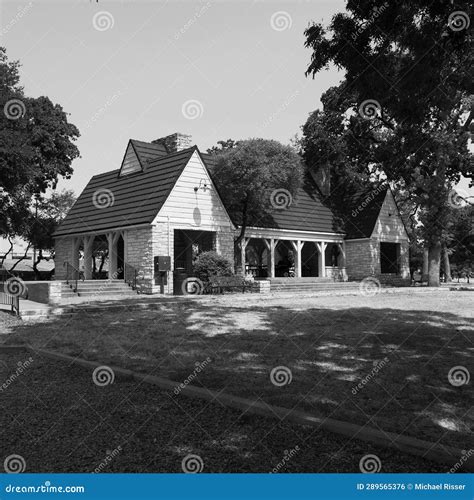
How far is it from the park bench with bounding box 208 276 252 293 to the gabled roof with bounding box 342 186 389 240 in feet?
42.9

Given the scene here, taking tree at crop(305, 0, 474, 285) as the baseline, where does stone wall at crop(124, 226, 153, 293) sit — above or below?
below

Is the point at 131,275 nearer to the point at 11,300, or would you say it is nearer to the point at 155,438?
the point at 11,300

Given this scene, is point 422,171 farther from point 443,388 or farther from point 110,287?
point 443,388

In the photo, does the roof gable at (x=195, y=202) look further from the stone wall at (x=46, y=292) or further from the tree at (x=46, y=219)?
the tree at (x=46, y=219)

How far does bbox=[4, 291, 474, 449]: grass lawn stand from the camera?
5.24m

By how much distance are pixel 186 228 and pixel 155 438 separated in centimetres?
2029

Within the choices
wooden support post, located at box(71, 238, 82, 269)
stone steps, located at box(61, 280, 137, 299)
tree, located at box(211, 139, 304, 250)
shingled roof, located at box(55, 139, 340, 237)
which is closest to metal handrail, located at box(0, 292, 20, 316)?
stone steps, located at box(61, 280, 137, 299)

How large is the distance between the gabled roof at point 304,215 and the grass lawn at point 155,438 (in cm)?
2341

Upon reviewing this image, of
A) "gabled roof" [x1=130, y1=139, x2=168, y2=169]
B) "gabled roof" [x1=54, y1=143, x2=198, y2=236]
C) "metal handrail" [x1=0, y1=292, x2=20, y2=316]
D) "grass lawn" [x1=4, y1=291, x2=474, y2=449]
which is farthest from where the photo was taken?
"gabled roof" [x1=130, y1=139, x2=168, y2=169]

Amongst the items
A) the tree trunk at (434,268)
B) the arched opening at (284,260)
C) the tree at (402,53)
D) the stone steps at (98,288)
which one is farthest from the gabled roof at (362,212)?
the tree at (402,53)

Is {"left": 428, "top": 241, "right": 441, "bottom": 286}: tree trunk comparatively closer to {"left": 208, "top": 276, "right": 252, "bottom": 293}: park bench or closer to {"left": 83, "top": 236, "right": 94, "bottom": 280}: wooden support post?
{"left": 208, "top": 276, "right": 252, "bottom": 293}: park bench

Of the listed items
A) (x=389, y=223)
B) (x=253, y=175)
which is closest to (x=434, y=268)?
(x=389, y=223)

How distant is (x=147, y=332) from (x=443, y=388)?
691 centimetres

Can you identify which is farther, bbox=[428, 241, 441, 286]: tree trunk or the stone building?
bbox=[428, 241, 441, 286]: tree trunk
